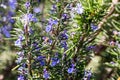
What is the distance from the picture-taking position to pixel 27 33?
8.58 ft

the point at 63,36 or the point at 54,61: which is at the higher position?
the point at 63,36

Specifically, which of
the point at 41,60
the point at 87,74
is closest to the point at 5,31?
the point at 41,60

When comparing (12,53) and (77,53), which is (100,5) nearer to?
(77,53)

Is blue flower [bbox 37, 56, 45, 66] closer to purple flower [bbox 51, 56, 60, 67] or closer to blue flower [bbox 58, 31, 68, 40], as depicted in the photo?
purple flower [bbox 51, 56, 60, 67]

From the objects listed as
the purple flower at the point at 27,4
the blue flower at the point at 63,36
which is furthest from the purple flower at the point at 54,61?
the purple flower at the point at 27,4

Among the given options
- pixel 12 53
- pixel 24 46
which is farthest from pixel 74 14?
pixel 12 53

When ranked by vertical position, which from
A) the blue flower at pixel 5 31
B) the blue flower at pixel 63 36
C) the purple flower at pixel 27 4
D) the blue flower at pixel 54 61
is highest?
A: the purple flower at pixel 27 4

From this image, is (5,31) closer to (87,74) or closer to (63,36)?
(63,36)

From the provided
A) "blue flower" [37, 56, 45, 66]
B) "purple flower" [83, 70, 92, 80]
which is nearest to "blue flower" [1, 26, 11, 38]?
"blue flower" [37, 56, 45, 66]

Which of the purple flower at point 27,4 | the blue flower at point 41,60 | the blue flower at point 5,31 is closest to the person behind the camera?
the purple flower at point 27,4

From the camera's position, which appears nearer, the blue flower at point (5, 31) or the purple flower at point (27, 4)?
the purple flower at point (27, 4)

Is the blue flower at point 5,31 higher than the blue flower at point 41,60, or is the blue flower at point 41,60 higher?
the blue flower at point 41,60

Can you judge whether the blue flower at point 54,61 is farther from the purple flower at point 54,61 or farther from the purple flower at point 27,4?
the purple flower at point 27,4

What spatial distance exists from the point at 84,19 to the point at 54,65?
46 cm
